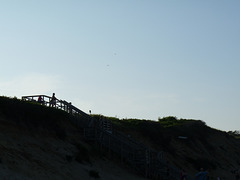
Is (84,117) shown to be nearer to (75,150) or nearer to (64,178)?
(75,150)

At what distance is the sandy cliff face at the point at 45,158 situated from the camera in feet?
67.4

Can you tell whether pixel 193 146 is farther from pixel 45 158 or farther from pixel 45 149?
pixel 45 158

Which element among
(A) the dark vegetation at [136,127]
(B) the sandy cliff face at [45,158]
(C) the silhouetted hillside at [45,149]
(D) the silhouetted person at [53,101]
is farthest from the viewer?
(D) the silhouetted person at [53,101]

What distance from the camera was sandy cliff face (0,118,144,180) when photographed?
20.5 meters

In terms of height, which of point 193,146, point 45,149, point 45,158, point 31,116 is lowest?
point 45,158

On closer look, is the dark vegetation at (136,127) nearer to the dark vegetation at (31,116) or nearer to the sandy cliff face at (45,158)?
the dark vegetation at (31,116)

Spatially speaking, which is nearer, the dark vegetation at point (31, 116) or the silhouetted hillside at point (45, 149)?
the silhouetted hillside at point (45, 149)

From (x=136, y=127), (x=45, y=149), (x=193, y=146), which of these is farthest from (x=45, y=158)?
(x=193, y=146)

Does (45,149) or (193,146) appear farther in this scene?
(193,146)

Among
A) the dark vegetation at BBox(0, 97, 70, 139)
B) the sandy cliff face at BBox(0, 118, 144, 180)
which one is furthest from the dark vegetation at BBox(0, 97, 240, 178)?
the sandy cliff face at BBox(0, 118, 144, 180)

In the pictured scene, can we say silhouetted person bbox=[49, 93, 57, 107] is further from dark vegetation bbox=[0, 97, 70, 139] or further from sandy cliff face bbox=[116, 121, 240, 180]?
sandy cliff face bbox=[116, 121, 240, 180]

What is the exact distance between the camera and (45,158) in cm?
2411

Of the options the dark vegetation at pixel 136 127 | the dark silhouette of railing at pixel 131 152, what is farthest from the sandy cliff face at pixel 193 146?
the dark silhouette of railing at pixel 131 152

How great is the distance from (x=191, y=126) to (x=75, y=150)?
34.0 meters
